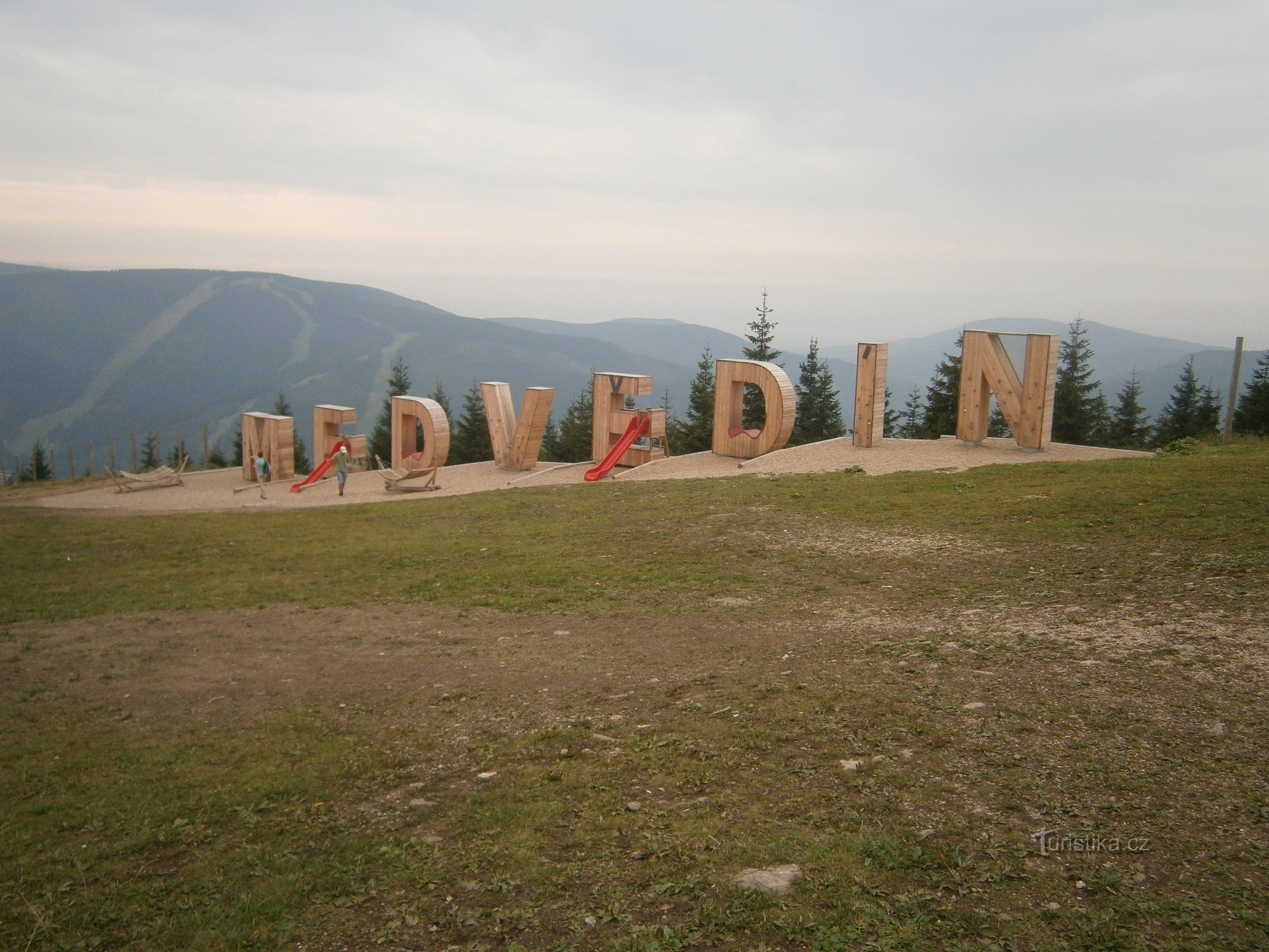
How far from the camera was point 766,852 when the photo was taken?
4.09 m

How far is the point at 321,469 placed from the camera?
26281 mm

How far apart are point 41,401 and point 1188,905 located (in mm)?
Answer: 231239

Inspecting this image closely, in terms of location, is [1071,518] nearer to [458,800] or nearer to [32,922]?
[458,800]

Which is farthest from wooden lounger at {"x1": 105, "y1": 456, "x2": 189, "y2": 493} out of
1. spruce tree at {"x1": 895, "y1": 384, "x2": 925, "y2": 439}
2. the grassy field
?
spruce tree at {"x1": 895, "y1": 384, "x2": 925, "y2": 439}

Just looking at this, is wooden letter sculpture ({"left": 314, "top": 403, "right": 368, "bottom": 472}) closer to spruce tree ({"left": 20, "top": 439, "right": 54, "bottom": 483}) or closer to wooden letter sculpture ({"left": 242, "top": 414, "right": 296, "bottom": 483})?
wooden letter sculpture ({"left": 242, "top": 414, "right": 296, "bottom": 483})

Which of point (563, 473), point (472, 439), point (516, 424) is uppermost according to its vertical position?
point (516, 424)

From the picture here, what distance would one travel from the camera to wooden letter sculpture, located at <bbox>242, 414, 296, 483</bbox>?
26594 millimetres

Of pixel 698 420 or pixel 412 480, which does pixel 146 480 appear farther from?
pixel 698 420

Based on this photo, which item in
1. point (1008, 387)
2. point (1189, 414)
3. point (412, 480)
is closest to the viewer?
point (1008, 387)

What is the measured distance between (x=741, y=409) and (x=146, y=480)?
17845 millimetres

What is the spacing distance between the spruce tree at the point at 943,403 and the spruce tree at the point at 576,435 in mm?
16659

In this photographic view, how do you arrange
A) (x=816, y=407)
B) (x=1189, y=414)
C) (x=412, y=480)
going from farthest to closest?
1. (x=816, y=407)
2. (x=1189, y=414)
3. (x=412, y=480)

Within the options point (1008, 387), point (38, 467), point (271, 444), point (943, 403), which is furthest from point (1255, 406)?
point (38, 467)

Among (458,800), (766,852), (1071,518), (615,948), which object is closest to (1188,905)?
(766,852)
